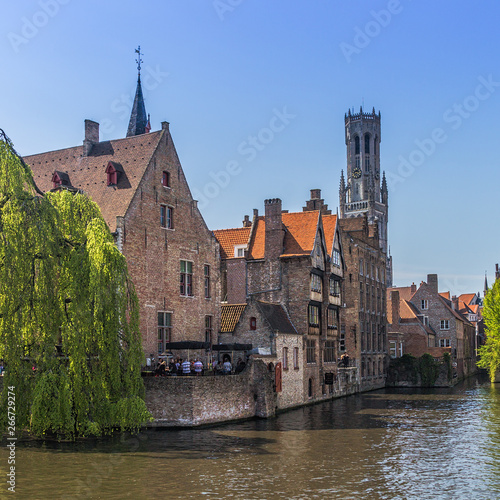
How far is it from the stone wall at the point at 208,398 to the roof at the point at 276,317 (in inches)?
176

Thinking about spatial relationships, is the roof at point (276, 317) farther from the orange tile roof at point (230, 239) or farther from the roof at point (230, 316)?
the orange tile roof at point (230, 239)

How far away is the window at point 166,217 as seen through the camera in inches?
1396

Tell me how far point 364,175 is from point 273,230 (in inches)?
4799

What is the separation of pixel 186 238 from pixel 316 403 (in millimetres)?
13607

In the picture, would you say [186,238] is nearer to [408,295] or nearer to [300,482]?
[300,482]

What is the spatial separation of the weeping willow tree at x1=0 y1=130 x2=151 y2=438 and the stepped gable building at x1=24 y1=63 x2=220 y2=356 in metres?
8.44

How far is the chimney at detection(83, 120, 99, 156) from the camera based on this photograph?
3791cm

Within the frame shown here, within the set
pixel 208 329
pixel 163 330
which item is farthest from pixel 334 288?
pixel 163 330

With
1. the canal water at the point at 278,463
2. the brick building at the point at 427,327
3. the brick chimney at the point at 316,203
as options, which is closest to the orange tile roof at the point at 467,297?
the brick building at the point at 427,327

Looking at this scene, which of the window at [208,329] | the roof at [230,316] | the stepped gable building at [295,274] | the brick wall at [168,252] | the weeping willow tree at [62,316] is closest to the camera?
the weeping willow tree at [62,316]

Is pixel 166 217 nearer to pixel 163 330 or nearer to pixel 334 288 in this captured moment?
pixel 163 330

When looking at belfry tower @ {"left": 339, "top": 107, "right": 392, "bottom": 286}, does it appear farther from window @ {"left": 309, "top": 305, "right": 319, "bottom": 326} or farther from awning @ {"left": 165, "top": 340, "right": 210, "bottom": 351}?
awning @ {"left": 165, "top": 340, "right": 210, "bottom": 351}

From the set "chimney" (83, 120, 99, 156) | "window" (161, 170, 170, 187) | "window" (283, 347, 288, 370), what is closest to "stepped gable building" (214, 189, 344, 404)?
"window" (283, 347, 288, 370)

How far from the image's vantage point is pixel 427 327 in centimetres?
7138
